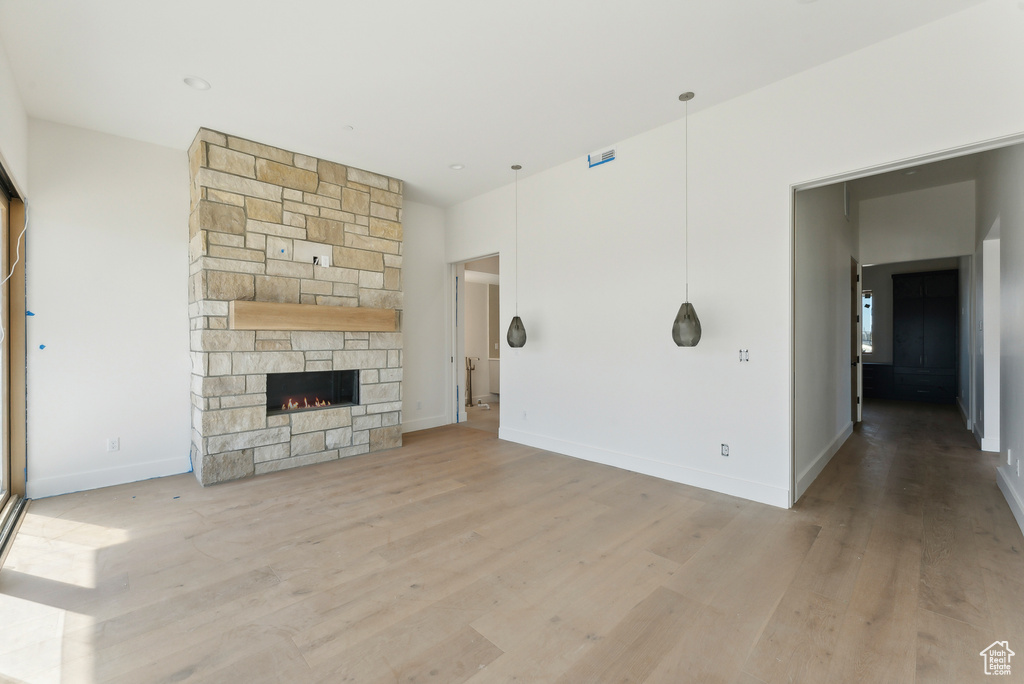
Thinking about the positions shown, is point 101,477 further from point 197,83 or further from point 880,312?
point 880,312

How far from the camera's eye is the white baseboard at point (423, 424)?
18.9ft

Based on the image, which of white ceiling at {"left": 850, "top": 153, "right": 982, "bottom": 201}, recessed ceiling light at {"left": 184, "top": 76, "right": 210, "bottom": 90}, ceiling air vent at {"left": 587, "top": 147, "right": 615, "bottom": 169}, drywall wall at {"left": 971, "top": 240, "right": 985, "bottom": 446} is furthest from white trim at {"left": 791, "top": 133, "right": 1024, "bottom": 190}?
recessed ceiling light at {"left": 184, "top": 76, "right": 210, "bottom": 90}

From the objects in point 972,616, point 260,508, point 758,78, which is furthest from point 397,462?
point 758,78

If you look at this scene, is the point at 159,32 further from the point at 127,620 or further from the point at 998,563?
the point at 998,563

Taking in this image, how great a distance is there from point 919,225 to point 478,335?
21.7 ft

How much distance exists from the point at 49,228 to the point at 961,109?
20.5 feet

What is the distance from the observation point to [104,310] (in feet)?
12.4

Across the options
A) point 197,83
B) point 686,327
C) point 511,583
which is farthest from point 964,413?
point 197,83

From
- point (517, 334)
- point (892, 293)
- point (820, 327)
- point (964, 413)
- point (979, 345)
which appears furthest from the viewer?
point (892, 293)

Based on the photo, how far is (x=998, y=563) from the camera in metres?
2.38

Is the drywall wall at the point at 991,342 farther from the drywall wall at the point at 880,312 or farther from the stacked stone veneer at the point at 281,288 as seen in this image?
the stacked stone veneer at the point at 281,288

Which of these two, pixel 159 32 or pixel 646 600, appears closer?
pixel 646 600

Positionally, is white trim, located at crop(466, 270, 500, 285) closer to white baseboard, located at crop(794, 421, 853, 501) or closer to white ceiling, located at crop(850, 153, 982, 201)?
white ceiling, located at crop(850, 153, 982, 201)

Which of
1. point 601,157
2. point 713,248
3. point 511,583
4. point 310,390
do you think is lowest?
point 511,583
